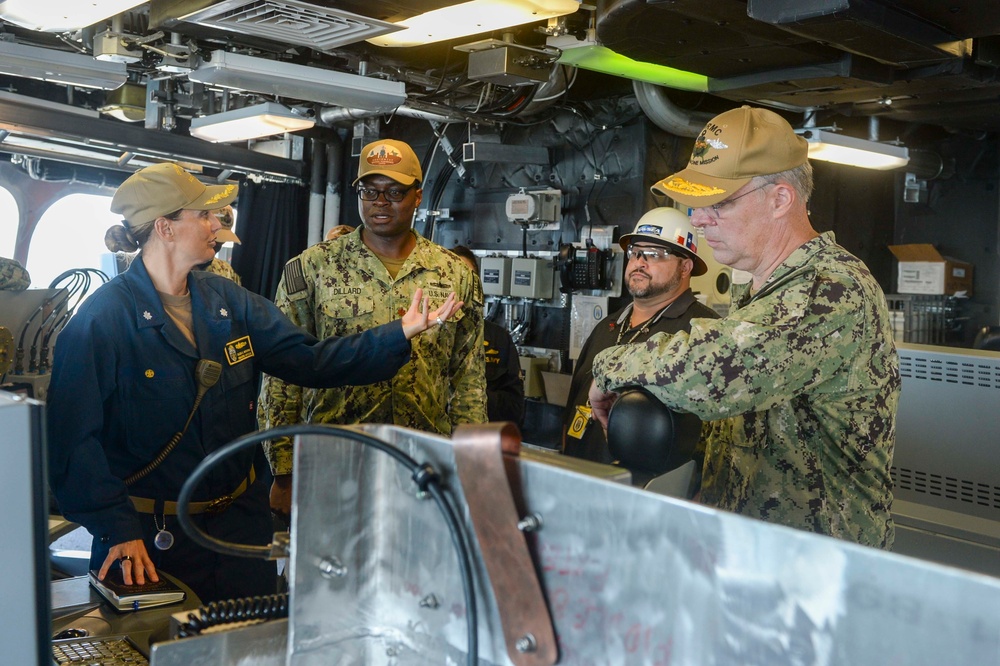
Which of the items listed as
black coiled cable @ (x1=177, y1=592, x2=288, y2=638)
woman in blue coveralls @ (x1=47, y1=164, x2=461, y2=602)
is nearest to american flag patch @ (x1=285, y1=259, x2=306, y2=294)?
woman in blue coveralls @ (x1=47, y1=164, x2=461, y2=602)

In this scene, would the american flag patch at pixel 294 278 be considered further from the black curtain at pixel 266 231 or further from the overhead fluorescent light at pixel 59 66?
the black curtain at pixel 266 231

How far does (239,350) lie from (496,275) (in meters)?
4.45

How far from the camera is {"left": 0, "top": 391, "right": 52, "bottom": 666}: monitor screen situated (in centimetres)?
108

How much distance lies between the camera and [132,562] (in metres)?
2.02

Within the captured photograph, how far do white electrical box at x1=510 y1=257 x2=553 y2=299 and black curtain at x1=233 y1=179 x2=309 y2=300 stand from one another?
9.96 ft

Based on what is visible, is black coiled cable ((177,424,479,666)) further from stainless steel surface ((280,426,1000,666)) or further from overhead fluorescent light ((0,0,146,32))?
overhead fluorescent light ((0,0,146,32))

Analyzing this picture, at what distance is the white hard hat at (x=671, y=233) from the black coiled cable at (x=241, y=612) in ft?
8.97

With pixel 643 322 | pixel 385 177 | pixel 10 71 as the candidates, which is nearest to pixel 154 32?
pixel 10 71

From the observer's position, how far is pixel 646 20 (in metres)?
3.23

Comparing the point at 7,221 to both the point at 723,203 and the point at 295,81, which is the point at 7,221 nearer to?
the point at 295,81

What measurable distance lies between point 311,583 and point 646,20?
263 centimetres

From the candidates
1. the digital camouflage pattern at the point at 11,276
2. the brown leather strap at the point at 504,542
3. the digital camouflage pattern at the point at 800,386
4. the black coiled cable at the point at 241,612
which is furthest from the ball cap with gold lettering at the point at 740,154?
the digital camouflage pattern at the point at 11,276

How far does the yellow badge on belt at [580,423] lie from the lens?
3477mm

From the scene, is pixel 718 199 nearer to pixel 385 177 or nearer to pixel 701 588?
pixel 701 588
